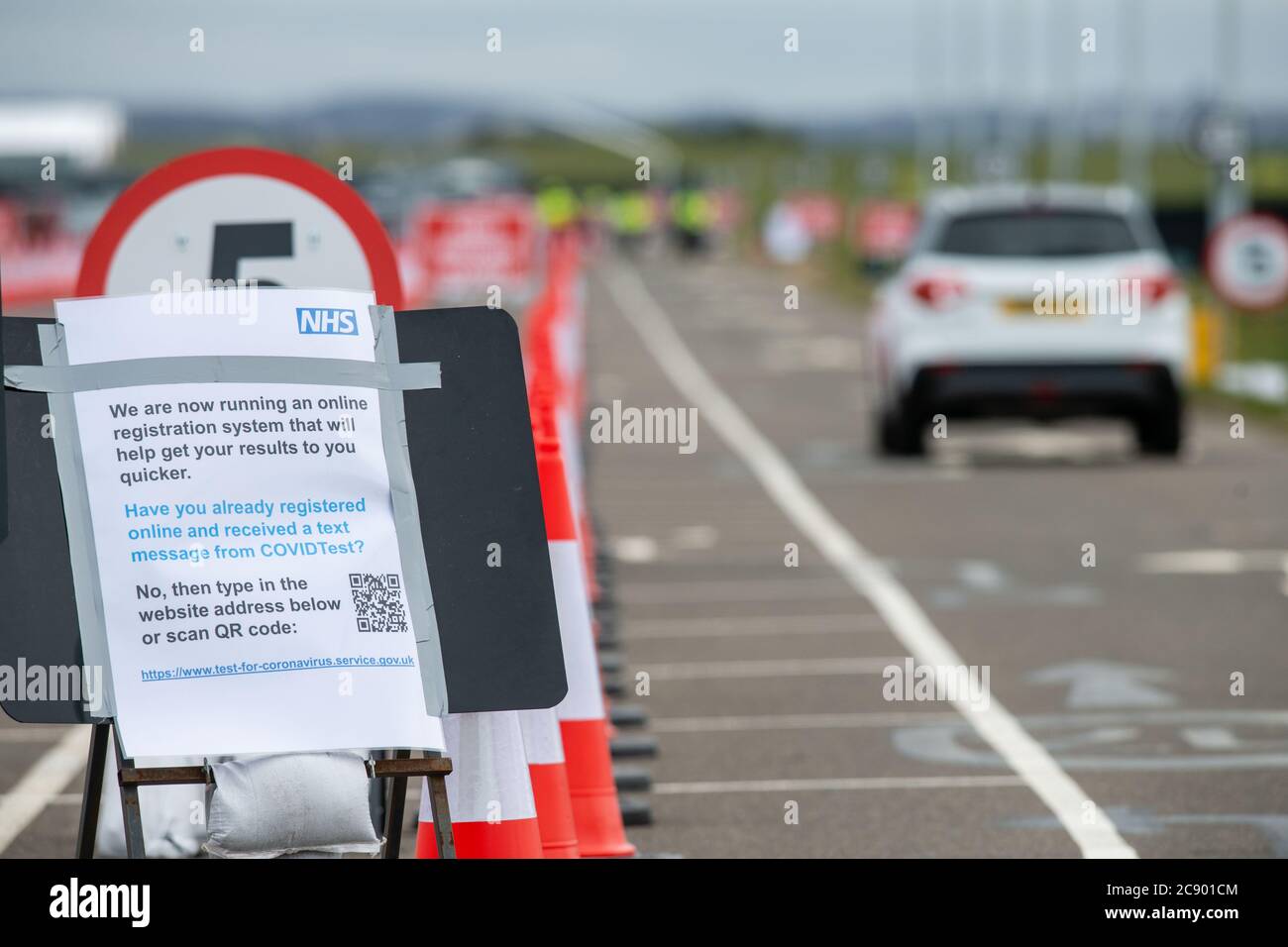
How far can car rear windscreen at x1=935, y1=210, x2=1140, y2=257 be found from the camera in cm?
1916

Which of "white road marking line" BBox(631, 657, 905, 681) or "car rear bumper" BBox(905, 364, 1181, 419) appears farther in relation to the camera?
"car rear bumper" BBox(905, 364, 1181, 419)

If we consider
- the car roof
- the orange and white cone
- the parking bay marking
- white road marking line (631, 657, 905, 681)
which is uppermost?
the car roof

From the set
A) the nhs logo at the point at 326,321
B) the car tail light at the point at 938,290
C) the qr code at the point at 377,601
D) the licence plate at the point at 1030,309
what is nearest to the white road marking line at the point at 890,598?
the car tail light at the point at 938,290

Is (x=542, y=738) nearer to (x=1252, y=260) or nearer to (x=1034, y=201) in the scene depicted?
(x=1034, y=201)

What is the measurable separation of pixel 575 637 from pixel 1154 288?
40.6 feet

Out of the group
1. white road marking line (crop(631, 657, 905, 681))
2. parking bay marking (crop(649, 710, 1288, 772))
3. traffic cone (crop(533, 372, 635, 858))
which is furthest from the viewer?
white road marking line (crop(631, 657, 905, 681))

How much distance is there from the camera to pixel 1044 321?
18.8 metres

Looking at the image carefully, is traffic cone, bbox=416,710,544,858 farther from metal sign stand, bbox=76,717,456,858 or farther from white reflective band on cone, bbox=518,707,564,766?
white reflective band on cone, bbox=518,707,564,766

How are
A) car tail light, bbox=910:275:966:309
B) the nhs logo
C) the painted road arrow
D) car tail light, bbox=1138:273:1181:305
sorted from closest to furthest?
1. the nhs logo
2. the painted road arrow
3. car tail light, bbox=1138:273:1181:305
4. car tail light, bbox=910:275:966:309

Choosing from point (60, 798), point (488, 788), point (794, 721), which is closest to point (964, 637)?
point (794, 721)

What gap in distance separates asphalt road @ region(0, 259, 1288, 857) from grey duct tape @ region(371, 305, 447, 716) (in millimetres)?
1936

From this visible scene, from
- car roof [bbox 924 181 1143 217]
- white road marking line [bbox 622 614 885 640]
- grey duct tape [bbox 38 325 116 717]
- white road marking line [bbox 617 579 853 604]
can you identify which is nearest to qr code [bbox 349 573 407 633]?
grey duct tape [bbox 38 325 116 717]

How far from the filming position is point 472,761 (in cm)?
588
